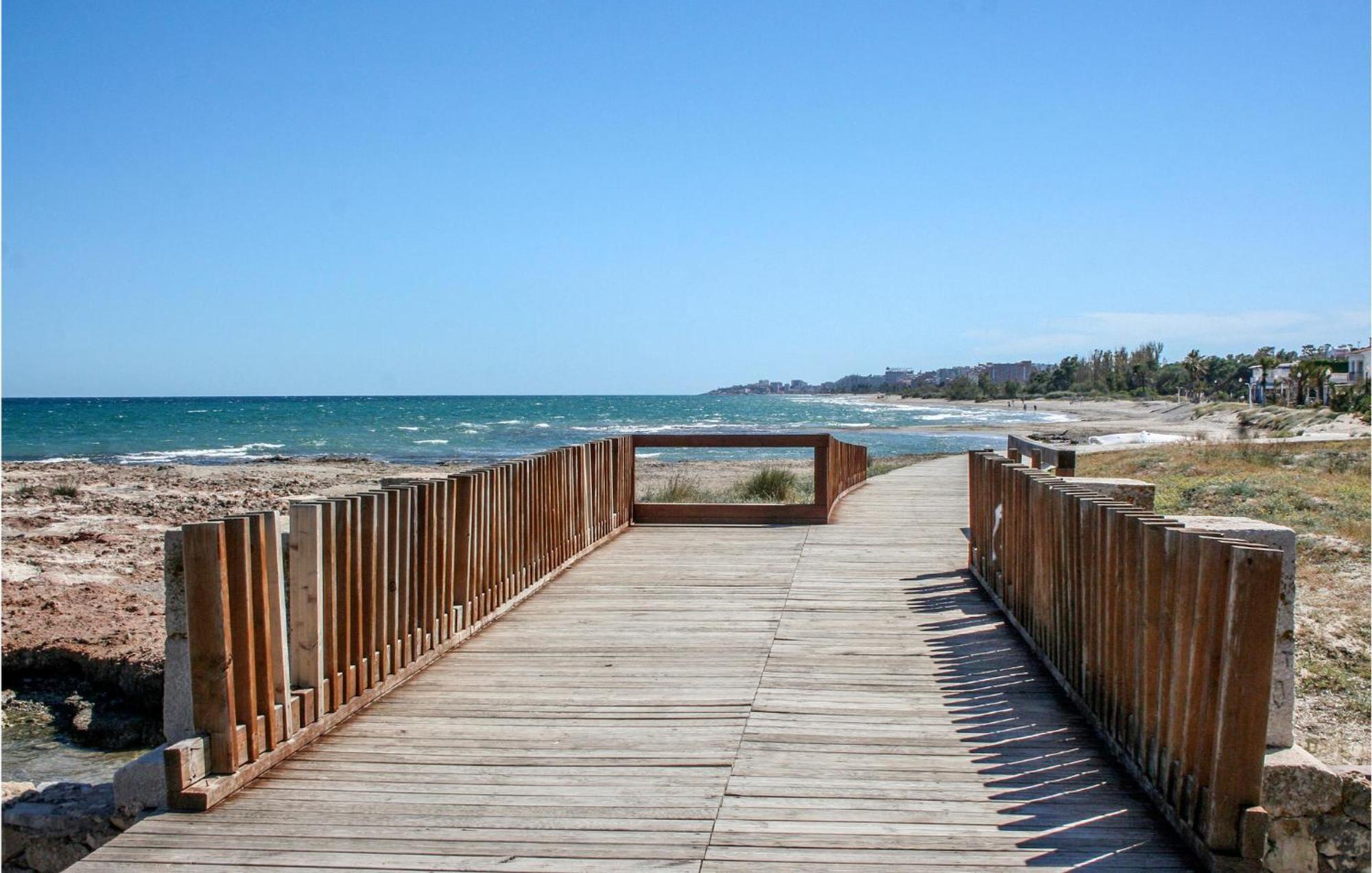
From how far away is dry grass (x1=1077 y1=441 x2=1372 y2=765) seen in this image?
8805 mm

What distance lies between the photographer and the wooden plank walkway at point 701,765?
379cm

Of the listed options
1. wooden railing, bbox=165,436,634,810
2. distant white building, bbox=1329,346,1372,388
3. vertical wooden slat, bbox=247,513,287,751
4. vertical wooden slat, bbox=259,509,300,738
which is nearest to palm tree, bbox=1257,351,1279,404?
distant white building, bbox=1329,346,1372,388

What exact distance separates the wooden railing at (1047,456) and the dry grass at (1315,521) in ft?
6.22

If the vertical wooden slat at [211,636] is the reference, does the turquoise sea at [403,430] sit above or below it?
below

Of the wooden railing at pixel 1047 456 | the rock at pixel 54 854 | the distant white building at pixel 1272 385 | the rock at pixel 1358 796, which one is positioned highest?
the distant white building at pixel 1272 385

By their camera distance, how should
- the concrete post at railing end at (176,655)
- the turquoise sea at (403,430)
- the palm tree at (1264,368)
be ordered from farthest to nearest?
the palm tree at (1264,368) → the turquoise sea at (403,430) → the concrete post at railing end at (176,655)

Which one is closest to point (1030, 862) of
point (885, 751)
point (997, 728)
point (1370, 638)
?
point (885, 751)

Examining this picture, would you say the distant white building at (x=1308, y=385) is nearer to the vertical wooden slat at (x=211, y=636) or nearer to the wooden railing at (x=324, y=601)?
the wooden railing at (x=324, y=601)

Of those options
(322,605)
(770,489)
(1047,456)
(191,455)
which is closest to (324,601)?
(322,605)

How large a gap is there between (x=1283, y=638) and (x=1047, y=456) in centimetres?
733

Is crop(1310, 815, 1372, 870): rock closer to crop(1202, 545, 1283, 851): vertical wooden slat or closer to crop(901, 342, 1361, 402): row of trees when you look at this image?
crop(1202, 545, 1283, 851): vertical wooden slat

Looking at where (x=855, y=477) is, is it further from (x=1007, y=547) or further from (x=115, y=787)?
(x=115, y=787)

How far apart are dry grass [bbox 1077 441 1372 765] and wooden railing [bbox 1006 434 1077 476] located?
6.22ft

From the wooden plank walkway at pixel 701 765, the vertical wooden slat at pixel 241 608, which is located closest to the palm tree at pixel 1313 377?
the wooden plank walkway at pixel 701 765
